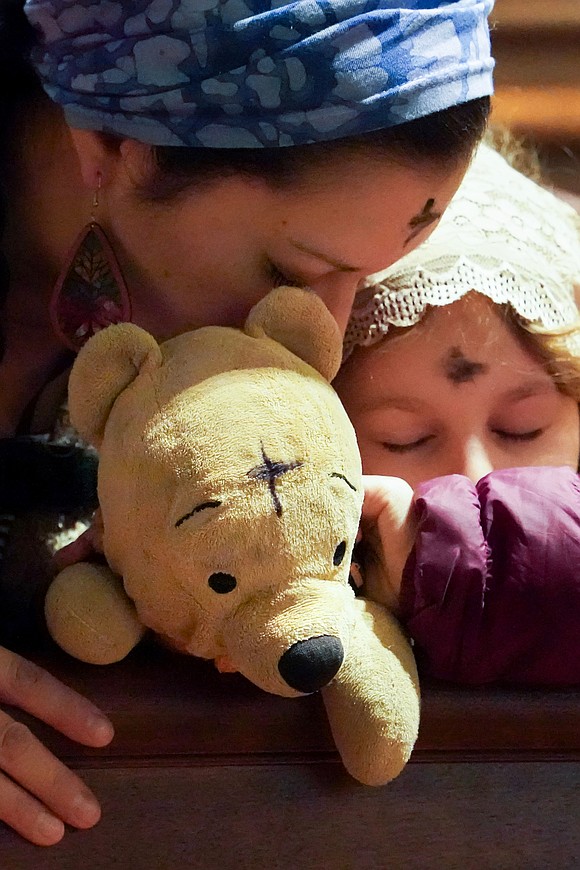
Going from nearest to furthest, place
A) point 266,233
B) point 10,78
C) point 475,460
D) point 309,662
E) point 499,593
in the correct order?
point 309,662 → point 499,593 → point 266,233 → point 10,78 → point 475,460

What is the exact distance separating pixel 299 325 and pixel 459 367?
40cm

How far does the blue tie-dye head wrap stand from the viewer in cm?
73

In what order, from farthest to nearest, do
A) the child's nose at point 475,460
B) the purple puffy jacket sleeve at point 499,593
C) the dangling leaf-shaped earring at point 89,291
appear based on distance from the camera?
the child's nose at point 475,460 < the dangling leaf-shaped earring at point 89,291 < the purple puffy jacket sleeve at point 499,593

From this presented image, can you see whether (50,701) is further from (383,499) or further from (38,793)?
(383,499)

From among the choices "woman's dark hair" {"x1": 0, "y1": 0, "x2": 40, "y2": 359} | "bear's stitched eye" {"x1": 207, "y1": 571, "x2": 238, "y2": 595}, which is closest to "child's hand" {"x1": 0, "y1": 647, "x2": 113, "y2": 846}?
"bear's stitched eye" {"x1": 207, "y1": 571, "x2": 238, "y2": 595}

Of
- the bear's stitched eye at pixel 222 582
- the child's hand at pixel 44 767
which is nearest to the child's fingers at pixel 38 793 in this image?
the child's hand at pixel 44 767

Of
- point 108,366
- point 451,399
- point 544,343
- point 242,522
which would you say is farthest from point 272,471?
point 544,343

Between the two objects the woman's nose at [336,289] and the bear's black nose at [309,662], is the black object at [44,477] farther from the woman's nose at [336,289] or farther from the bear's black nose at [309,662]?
the bear's black nose at [309,662]

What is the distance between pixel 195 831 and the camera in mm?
663

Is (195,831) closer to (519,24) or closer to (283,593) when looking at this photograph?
(283,593)

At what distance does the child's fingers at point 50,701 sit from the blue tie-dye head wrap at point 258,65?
0.44 metres

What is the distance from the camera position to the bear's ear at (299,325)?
2.34 feet

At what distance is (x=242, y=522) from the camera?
1.95ft

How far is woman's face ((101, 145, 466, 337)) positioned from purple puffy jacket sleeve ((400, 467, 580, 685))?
0.81 feet
